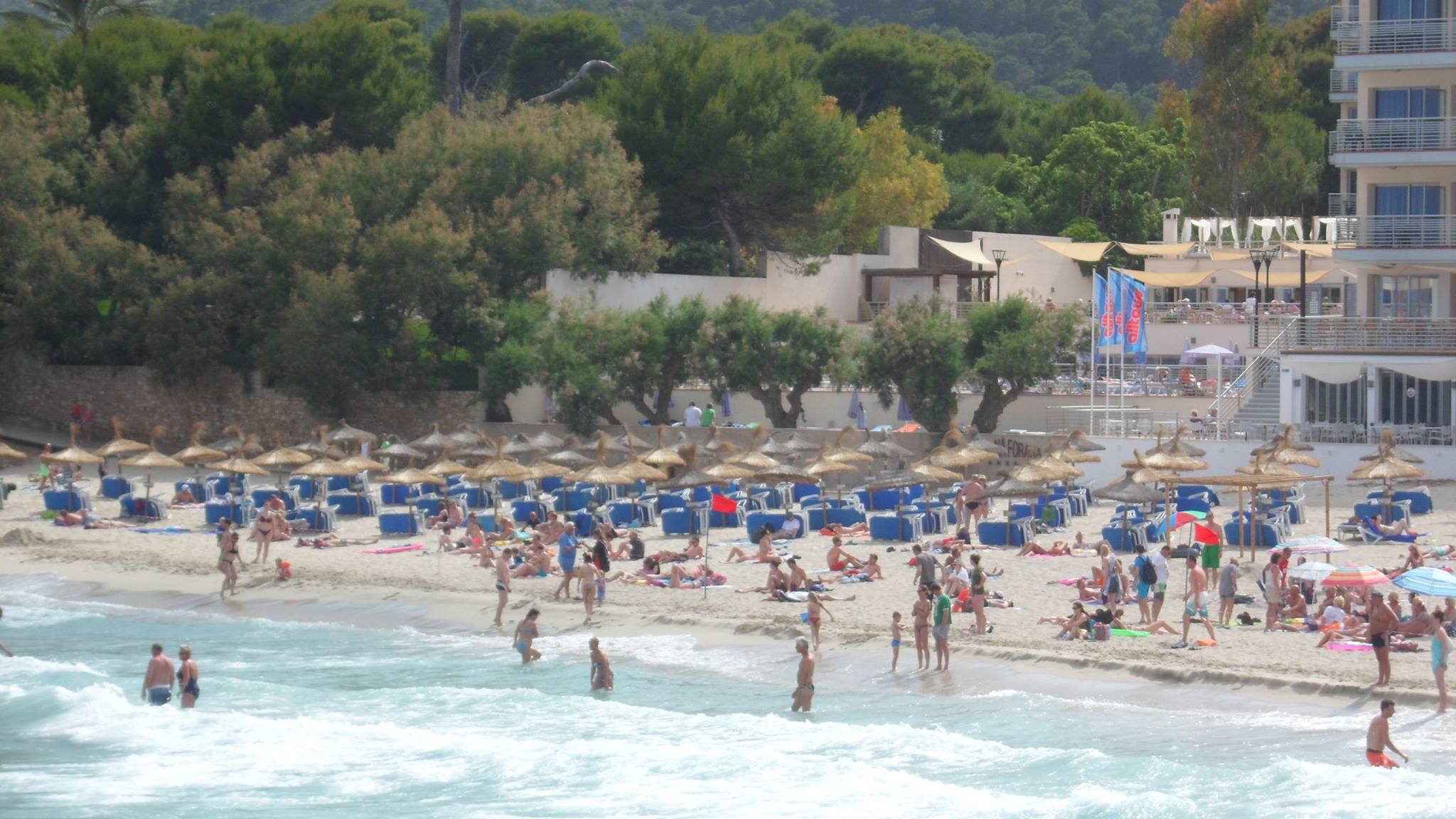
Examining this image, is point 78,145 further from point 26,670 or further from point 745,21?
point 745,21

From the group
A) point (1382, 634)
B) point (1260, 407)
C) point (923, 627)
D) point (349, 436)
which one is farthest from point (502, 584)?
point (1260, 407)

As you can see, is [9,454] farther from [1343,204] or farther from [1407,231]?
[1343,204]

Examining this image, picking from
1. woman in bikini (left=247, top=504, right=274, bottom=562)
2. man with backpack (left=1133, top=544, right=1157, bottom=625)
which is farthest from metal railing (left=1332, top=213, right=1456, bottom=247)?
woman in bikini (left=247, top=504, right=274, bottom=562)

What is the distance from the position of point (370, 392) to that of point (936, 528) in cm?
1818

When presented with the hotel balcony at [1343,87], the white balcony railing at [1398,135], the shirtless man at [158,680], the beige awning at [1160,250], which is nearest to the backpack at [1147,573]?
the shirtless man at [158,680]

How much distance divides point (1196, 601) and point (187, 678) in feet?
41.2

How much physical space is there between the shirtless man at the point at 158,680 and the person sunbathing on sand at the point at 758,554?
1001 centimetres

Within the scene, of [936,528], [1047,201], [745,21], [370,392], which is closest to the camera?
[936,528]

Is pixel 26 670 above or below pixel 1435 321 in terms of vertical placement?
below

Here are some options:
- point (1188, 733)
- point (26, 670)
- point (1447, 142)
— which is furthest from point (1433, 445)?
point (26, 670)

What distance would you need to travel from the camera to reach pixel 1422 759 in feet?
58.7

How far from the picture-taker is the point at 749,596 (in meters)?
26.5

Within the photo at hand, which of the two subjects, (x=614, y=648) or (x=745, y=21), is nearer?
(x=614, y=648)

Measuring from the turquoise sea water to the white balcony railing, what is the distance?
22451 mm
